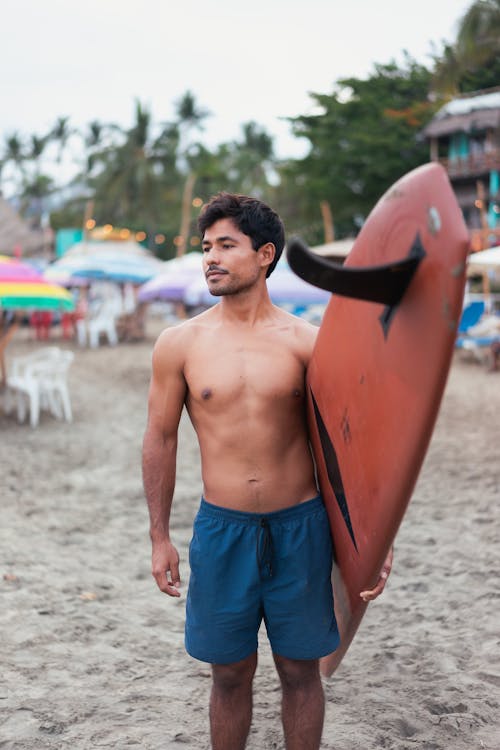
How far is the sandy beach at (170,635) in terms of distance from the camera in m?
2.72

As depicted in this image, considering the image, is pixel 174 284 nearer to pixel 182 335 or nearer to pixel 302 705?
pixel 182 335

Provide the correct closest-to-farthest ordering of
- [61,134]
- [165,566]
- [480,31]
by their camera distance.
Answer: [165,566] < [480,31] < [61,134]

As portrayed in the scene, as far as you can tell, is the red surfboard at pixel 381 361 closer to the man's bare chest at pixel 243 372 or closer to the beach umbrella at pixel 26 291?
the man's bare chest at pixel 243 372

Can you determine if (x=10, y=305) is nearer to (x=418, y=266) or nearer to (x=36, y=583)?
(x=36, y=583)

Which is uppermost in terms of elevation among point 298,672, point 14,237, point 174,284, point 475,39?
point 475,39

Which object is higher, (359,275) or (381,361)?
(359,275)

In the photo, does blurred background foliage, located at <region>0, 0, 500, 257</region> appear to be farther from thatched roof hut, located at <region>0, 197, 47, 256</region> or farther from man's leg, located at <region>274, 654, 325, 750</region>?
man's leg, located at <region>274, 654, 325, 750</region>

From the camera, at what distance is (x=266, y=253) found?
84.1 inches

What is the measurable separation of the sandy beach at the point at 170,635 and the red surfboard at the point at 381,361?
2.91ft

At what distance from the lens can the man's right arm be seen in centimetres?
219

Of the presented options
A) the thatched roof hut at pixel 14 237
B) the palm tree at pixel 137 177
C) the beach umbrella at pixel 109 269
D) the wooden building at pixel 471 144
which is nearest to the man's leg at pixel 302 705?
the beach umbrella at pixel 109 269

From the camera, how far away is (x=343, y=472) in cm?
199

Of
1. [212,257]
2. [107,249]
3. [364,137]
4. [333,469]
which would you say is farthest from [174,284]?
[364,137]

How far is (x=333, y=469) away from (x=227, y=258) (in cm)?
64
